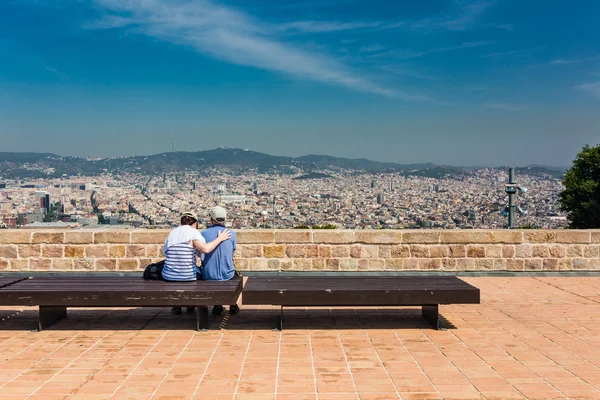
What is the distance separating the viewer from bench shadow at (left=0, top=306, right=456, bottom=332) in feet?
18.1

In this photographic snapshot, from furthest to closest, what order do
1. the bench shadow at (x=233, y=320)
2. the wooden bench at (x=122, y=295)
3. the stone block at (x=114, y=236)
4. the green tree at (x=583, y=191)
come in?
the green tree at (x=583, y=191), the stone block at (x=114, y=236), the bench shadow at (x=233, y=320), the wooden bench at (x=122, y=295)

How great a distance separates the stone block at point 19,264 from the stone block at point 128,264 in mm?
1375

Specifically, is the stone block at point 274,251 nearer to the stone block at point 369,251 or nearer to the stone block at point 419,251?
the stone block at point 369,251

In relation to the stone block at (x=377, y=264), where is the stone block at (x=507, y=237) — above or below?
above

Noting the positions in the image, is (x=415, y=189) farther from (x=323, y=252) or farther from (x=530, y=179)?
(x=323, y=252)

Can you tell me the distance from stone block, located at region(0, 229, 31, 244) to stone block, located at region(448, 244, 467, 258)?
6.26m

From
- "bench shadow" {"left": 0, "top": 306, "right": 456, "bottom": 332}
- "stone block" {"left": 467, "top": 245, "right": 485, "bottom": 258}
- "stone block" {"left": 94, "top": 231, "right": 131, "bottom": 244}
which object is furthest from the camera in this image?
"stone block" {"left": 467, "top": 245, "right": 485, "bottom": 258}

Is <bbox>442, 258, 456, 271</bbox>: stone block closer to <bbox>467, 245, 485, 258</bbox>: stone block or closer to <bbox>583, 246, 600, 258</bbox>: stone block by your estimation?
<bbox>467, 245, 485, 258</bbox>: stone block

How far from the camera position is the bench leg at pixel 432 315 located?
5398mm

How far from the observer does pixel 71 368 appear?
424cm

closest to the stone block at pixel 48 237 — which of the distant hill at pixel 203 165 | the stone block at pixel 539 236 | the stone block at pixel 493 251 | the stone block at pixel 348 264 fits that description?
the stone block at pixel 348 264

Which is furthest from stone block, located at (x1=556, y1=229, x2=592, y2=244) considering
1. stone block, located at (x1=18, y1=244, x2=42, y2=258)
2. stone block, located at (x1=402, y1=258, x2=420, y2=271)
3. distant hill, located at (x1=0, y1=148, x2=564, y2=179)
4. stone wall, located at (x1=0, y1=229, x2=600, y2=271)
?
distant hill, located at (x1=0, y1=148, x2=564, y2=179)

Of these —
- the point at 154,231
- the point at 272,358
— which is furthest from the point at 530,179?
the point at 272,358

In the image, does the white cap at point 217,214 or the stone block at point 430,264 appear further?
the stone block at point 430,264
